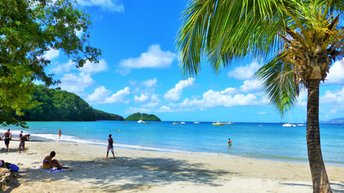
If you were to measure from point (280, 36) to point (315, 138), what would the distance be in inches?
71.7

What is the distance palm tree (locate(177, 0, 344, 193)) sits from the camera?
→ 13.8ft

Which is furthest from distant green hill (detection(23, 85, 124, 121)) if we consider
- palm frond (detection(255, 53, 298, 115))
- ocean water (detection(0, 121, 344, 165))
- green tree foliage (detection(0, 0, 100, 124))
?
palm frond (detection(255, 53, 298, 115))

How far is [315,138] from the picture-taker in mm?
5316

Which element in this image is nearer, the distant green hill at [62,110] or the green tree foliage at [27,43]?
the green tree foliage at [27,43]

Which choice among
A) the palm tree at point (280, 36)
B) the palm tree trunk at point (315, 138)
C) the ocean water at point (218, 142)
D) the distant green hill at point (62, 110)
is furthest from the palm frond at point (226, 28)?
the distant green hill at point (62, 110)

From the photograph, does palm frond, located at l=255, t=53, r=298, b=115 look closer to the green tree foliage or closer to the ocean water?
the green tree foliage

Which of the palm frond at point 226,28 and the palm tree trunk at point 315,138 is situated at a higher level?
the palm frond at point 226,28

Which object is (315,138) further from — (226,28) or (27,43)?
(27,43)

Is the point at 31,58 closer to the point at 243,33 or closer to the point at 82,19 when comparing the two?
the point at 82,19

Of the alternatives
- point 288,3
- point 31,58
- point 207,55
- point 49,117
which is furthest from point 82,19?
point 49,117

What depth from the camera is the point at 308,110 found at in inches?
211

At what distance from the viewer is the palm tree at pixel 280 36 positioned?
422cm

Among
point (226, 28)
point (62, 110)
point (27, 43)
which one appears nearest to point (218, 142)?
point (27, 43)

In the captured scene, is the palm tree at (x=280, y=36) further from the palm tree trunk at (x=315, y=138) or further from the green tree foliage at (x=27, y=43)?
the green tree foliage at (x=27, y=43)
